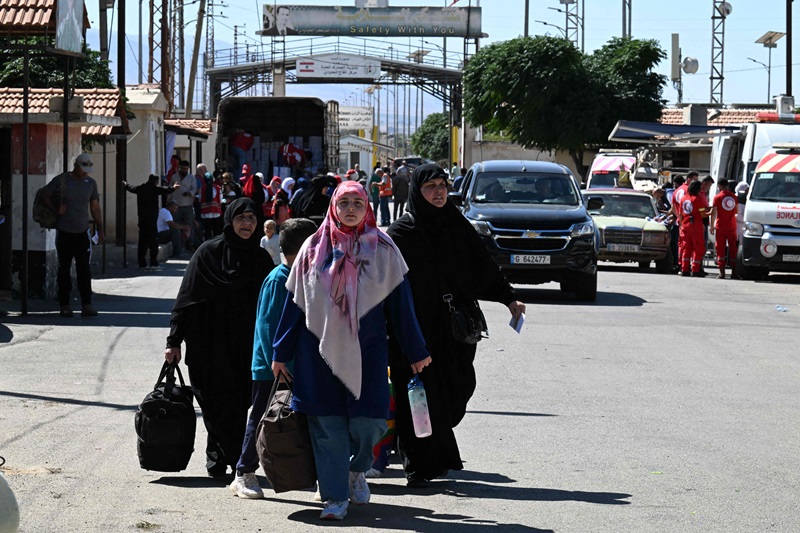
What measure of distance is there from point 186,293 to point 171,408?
64 centimetres

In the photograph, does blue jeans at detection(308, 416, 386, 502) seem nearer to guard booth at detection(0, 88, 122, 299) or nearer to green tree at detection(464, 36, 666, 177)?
guard booth at detection(0, 88, 122, 299)

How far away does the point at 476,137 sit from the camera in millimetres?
72188

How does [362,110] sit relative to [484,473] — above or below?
above

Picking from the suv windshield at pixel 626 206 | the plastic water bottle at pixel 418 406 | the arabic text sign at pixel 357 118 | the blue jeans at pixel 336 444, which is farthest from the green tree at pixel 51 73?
the arabic text sign at pixel 357 118

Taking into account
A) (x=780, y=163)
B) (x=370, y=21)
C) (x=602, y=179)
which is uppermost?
(x=370, y=21)

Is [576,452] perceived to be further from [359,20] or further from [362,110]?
[362,110]

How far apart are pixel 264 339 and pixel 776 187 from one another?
19.0 meters

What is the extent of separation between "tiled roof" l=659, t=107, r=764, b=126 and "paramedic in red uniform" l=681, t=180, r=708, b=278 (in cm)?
3025

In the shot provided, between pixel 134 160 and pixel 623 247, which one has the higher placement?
pixel 134 160

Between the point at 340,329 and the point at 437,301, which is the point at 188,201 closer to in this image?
the point at 437,301

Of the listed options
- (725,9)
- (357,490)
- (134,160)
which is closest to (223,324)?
(357,490)

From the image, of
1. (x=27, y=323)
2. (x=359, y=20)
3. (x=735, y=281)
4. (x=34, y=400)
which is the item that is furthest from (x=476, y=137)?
(x=34, y=400)

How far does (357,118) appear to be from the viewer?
500 ft

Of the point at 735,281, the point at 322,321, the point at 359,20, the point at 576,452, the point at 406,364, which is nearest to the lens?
the point at 322,321
